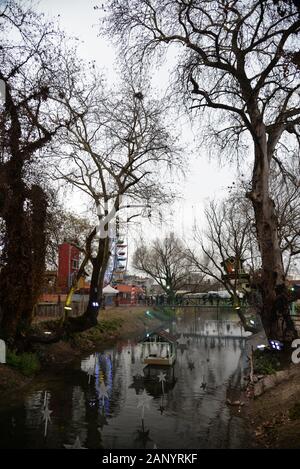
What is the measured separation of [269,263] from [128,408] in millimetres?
8029

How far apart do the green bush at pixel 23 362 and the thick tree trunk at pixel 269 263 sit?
11.3 m

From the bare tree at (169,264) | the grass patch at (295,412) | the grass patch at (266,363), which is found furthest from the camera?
the bare tree at (169,264)

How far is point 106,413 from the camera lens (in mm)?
13383

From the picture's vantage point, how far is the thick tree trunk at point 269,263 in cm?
1561

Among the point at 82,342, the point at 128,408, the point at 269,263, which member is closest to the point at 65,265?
the point at 82,342

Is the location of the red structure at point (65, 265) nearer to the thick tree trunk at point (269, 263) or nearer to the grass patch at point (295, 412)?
the thick tree trunk at point (269, 263)

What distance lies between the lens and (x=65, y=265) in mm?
48562

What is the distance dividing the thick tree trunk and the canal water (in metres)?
3.46

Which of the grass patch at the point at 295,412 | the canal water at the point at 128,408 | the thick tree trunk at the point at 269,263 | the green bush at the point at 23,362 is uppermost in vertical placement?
the thick tree trunk at the point at 269,263

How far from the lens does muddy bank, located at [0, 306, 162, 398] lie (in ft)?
54.4

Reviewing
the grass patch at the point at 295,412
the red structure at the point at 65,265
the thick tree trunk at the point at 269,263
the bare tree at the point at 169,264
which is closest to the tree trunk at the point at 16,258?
the thick tree trunk at the point at 269,263

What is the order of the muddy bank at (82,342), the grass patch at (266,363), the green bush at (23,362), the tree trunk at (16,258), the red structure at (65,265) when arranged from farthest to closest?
the red structure at (65,265)
the tree trunk at (16,258)
the green bush at (23,362)
the muddy bank at (82,342)
the grass patch at (266,363)

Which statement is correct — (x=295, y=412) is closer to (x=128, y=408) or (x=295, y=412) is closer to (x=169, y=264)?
(x=128, y=408)
